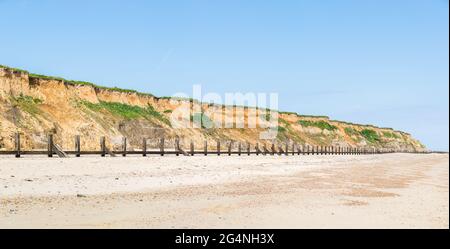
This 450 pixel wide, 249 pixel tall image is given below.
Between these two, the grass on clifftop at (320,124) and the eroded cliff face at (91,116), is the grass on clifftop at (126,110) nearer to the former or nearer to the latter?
the eroded cliff face at (91,116)

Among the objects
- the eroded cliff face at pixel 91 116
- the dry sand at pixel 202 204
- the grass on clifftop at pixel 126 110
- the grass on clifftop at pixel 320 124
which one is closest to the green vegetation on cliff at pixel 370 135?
the grass on clifftop at pixel 320 124

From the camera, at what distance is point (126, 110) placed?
65.2 metres

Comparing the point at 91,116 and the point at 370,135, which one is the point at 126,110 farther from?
the point at 370,135

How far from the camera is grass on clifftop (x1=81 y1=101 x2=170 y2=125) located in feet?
198

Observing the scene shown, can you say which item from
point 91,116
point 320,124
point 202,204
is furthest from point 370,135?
point 202,204

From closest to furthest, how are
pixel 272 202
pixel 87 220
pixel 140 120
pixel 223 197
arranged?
pixel 87 220
pixel 272 202
pixel 223 197
pixel 140 120

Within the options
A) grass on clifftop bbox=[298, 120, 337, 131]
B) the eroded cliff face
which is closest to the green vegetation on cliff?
grass on clifftop bbox=[298, 120, 337, 131]

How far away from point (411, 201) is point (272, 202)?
328cm

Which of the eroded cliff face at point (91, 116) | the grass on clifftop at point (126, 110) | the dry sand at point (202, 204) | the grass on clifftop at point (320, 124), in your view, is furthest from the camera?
the grass on clifftop at point (320, 124)

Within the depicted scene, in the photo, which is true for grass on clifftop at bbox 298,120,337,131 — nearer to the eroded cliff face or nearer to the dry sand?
the eroded cliff face

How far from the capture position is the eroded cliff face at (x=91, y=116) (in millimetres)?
43312

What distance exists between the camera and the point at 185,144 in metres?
64.3
